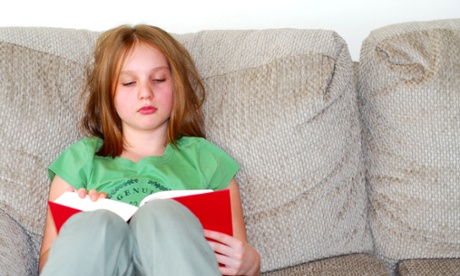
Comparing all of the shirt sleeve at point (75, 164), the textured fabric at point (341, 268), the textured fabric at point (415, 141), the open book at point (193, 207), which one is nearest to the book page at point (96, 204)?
the open book at point (193, 207)

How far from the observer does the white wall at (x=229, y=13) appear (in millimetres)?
2020

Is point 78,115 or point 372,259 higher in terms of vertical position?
point 78,115

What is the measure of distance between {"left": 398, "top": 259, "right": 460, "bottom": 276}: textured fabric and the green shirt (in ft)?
1.59

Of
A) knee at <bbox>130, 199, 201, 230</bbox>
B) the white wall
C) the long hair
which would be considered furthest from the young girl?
the white wall

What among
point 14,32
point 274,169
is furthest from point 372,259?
point 14,32

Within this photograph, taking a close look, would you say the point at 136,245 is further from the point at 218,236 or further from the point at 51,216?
the point at 51,216

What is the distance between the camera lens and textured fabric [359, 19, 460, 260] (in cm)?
169

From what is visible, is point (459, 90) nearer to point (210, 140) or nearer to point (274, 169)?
point (274, 169)

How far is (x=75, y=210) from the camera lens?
1400 millimetres

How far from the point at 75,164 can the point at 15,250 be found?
249 millimetres

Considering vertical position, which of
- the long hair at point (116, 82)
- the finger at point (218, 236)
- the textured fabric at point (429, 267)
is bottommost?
the textured fabric at point (429, 267)

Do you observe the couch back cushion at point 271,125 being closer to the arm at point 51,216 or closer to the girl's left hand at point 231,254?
the arm at point 51,216

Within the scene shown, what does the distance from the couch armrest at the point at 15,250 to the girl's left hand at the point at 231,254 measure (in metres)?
0.41

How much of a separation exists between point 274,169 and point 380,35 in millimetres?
470
